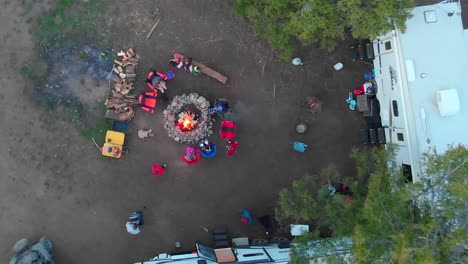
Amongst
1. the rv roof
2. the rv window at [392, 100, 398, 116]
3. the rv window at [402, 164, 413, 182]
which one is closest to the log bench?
the rv window at [392, 100, 398, 116]

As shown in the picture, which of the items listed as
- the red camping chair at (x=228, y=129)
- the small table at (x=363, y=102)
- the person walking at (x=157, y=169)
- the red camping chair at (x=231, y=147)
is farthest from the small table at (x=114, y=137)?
the small table at (x=363, y=102)

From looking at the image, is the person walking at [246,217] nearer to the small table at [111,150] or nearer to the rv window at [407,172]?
the small table at [111,150]

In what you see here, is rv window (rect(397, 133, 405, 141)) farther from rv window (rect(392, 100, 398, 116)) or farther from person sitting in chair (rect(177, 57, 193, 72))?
person sitting in chair (rect(177, 57, 193, 72))

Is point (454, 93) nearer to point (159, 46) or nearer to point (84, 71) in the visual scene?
point (159, 46)

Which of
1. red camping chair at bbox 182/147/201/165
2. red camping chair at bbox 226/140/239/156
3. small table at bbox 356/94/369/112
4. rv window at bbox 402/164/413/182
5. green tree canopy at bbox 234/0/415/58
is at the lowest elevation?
rv window at bbox 402/164/413/182

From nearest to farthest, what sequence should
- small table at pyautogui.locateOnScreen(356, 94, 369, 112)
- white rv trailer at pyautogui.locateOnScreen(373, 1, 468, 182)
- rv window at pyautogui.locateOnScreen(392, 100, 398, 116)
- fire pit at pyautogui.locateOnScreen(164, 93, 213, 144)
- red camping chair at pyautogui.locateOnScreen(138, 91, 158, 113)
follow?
white rv trailer at pyautogui.locateOnScreen(373, 1, 468, 182) → rv window at pyautogui.locateOnScreen(392, 100, 398, 116) → red camping chair at pyautogui.locateOnScreen(138, 91, 158, 113) → small table at pyautogui.locateOnScreen(356, 94, 369, 112) → fire pit at pyautogui.locateOnScreen(164, 93, 213, 144)

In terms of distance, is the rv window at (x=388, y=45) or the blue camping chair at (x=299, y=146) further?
the blue camping chair at (x=299, y=146)
